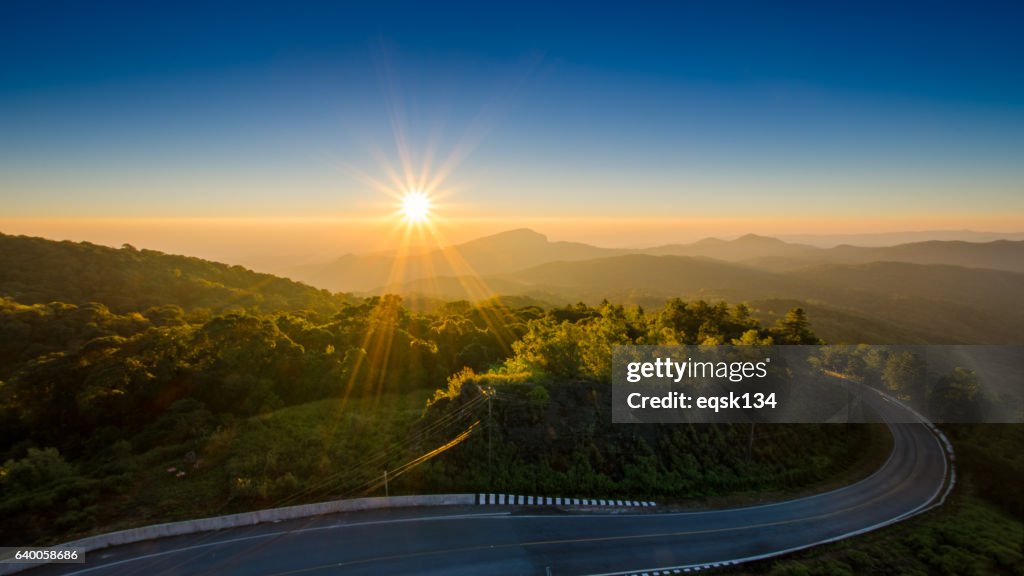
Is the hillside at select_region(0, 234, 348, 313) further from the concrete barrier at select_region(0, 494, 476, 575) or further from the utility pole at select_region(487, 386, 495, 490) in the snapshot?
the utility pole at select_region(487, 386, 495, 490)

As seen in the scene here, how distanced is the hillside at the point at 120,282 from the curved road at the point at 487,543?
56.5 metres

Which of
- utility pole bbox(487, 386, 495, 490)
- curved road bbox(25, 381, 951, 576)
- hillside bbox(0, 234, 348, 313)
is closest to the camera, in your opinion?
curved road bbox(25, 381, 951, 576)

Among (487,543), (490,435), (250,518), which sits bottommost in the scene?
(487,543)

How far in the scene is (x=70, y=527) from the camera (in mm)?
17828

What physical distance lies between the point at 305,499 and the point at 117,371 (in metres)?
16.7

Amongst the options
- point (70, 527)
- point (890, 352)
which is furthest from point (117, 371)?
point (890, 352)

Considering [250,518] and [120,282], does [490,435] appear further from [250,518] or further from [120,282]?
[120,282]

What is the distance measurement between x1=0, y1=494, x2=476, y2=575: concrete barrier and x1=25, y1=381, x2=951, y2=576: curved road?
1.22 ft

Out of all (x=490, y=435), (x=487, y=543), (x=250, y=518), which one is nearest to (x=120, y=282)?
(x=250, y=518)

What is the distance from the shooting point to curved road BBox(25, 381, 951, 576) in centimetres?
1700

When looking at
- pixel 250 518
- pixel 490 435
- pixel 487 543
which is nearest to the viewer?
pixel 250 518

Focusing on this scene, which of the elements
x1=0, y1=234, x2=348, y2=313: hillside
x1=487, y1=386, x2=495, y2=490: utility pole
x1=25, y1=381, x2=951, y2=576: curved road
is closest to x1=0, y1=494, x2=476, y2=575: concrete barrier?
x1=25, y1=381, x2=951, y2=576: curved road

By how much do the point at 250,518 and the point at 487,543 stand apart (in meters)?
11.0

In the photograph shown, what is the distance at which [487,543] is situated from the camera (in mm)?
19484
